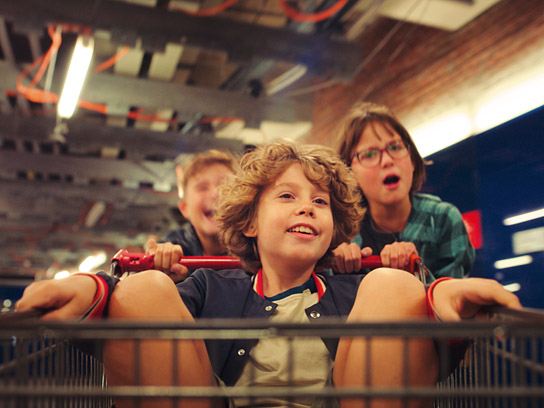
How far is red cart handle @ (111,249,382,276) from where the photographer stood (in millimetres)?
1517

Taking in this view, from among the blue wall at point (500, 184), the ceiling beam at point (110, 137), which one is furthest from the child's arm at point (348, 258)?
the ceiling beam at point (110, 137)

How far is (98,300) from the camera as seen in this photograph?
1.02m

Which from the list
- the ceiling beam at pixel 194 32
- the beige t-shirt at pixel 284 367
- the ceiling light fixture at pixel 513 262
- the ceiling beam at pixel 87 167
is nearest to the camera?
the beige t-shirt at pixel 284 367

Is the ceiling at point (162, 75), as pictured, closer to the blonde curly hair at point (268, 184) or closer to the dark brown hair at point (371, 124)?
the dark brown hair at point (371, 124)

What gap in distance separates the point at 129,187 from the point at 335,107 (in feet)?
11.9

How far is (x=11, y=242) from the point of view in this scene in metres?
11.8

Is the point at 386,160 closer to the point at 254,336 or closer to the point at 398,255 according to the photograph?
the point at 398,255

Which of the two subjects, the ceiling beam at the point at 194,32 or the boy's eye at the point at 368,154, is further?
the ceiling beam at the point at 194,32

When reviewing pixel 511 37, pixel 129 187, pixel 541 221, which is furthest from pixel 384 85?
pixel 129 187

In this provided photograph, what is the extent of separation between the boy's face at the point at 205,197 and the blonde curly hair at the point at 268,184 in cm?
102

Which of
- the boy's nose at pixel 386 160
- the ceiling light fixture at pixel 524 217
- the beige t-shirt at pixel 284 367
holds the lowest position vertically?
the beige t-shirt at pixel 284 367

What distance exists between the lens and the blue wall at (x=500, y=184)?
2488mm

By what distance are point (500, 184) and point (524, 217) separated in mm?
260

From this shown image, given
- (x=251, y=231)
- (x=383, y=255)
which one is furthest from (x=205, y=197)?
(x=383, y=255)
